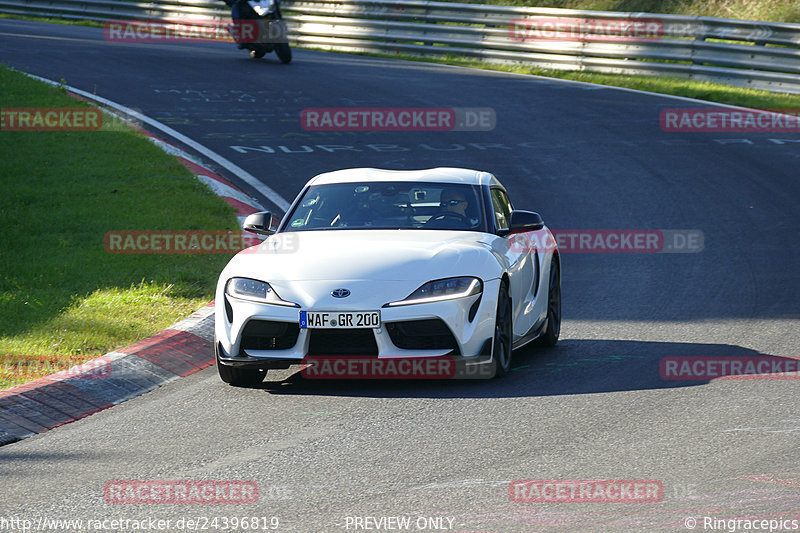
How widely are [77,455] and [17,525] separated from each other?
1179 mm

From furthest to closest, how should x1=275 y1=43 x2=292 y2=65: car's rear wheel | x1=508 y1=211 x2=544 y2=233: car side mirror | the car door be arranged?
x1=275 y1=43 x2=292 y2=65: car's rear wheel, x1=508 y1=211 x2=544 y2=233: car side mirror, the car door

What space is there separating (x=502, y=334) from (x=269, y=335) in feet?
5.19

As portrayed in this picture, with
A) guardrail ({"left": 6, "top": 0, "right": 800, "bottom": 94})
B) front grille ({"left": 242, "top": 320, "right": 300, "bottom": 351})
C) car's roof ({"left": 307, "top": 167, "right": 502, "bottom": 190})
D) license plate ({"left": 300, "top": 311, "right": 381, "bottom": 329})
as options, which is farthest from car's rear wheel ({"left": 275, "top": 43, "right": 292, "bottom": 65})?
license plate ({"left": 300, "top": 311, "right": 381, "bottom": 329})

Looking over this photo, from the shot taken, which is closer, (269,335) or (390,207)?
(269,335)

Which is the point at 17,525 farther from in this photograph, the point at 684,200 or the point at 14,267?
the point at 684,200

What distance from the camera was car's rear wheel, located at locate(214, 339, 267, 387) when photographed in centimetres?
792

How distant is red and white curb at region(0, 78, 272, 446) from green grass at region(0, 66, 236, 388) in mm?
244

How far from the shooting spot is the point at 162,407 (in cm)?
745

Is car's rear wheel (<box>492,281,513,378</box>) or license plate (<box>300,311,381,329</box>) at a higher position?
license plate (<box>300,311,381,329</box>)

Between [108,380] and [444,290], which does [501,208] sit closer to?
[444,290]

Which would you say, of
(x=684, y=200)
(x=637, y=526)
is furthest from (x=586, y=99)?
(x=637, y=526)

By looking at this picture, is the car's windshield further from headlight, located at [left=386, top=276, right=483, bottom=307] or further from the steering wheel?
headlight, located at [left=386, top=276, right=483, bottom=307]

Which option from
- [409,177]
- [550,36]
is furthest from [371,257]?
[550,36]

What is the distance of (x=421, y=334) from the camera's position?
25.0 feet
